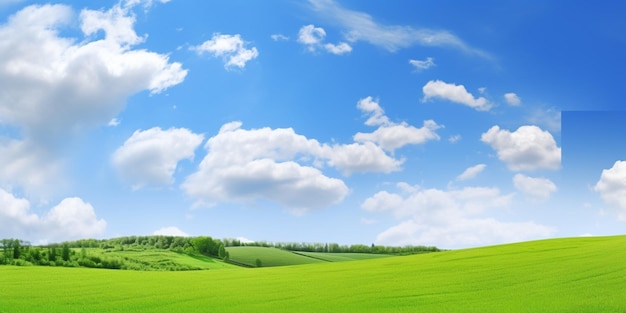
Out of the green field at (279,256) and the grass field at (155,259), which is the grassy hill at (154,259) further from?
the green field at (279,256)

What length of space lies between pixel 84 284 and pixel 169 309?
6.99 metres

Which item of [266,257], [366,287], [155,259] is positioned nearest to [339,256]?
[266,257]

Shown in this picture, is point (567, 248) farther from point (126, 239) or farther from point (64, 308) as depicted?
point (126, 239)

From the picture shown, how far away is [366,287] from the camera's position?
25453 millimetres

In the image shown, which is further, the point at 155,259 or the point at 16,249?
the point at 155,259

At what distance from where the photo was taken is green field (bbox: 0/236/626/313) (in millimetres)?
21953

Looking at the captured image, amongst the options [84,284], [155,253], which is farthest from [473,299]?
[155,253]

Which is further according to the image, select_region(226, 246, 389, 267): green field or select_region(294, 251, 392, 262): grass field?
select_region(226, 246, 389, 267): green field

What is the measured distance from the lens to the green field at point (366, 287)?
864 inches

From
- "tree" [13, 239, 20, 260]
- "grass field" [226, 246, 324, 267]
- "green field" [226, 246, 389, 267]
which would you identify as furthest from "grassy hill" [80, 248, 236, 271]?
"green field" [226, 246, 389, 267]

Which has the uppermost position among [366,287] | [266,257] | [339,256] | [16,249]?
[16,249]

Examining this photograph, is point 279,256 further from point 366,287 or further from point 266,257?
point 366,287

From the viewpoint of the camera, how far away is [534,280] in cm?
2519

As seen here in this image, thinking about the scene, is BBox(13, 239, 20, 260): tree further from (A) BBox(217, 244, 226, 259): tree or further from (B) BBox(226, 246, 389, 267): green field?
(B) BBox(226, 246, 389, 267): green field
